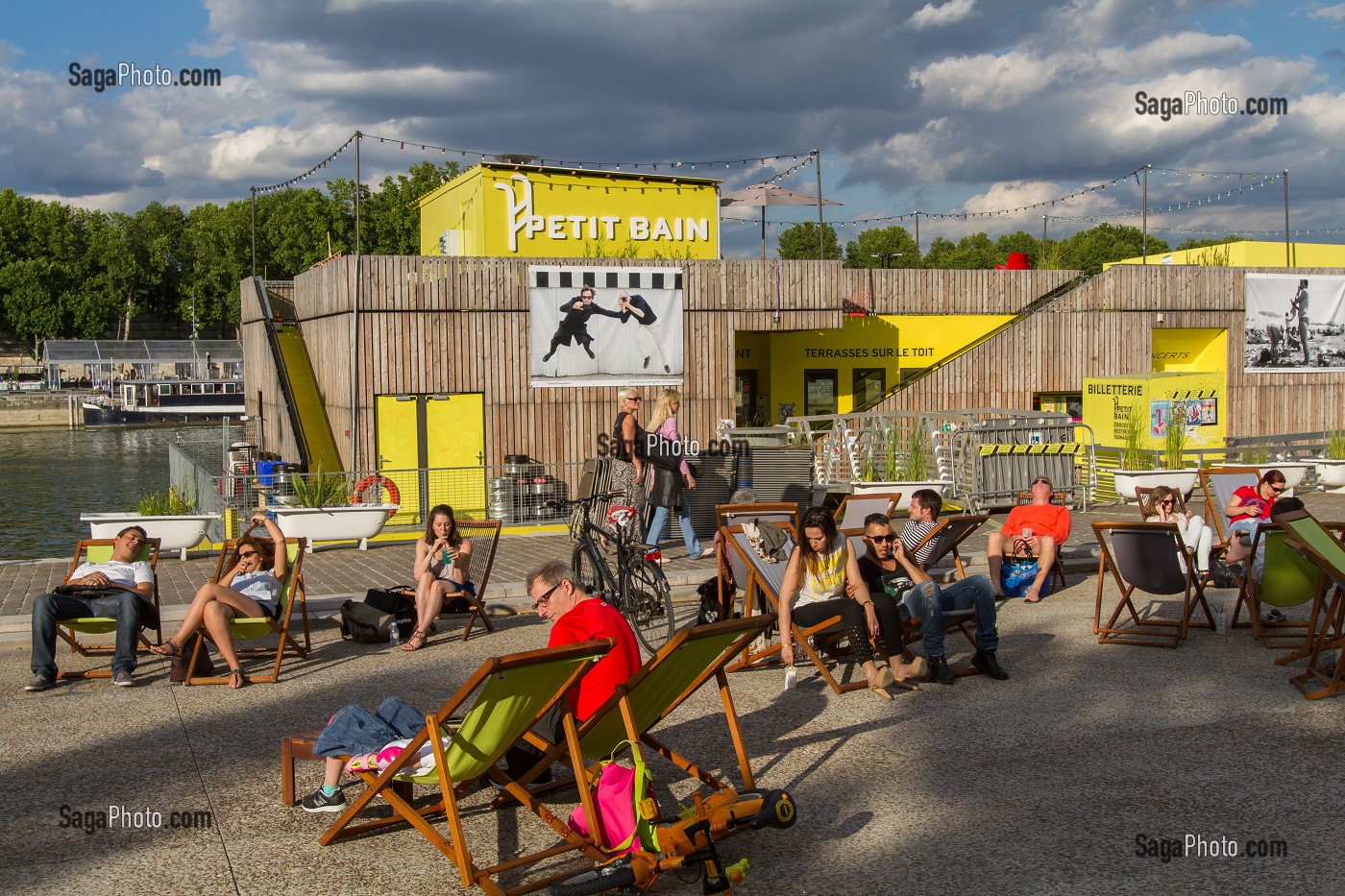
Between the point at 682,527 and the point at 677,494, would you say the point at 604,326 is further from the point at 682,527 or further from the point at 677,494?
the point at 677,494

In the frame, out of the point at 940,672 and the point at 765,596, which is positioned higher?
the point at 765,596

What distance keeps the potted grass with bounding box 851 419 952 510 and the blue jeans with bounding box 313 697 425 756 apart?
10996mm

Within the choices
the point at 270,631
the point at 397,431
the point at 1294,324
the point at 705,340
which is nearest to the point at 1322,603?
the point at 270,631

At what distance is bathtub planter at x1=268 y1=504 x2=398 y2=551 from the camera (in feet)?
43.0

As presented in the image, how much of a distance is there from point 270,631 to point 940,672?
4.19 meters

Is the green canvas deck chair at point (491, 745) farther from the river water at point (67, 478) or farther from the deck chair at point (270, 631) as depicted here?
the river water at point (67, 478)

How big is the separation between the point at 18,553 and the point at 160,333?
78.8 meters

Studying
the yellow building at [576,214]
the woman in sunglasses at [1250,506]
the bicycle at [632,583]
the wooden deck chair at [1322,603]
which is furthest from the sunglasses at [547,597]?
the yellow building at [576,214]

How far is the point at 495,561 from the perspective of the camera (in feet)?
40.3

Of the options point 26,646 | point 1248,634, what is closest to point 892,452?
point 1248,634

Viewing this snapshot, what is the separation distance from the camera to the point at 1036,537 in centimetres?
1006

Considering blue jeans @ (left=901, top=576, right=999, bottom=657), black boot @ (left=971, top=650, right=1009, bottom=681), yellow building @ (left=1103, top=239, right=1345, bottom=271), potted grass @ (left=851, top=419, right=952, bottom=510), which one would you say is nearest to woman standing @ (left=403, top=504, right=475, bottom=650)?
blue jeans @ (left=901, top=576, right=999, bottom=657)

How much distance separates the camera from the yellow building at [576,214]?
2350cm

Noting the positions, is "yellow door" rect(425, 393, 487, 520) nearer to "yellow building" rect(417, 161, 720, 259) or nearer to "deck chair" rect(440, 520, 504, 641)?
"yellow building" rect(417, 161, 720, 259)
